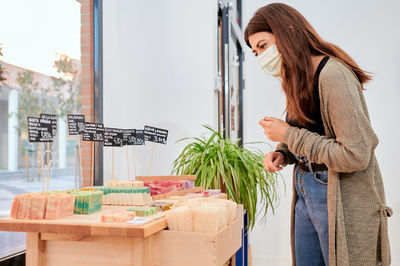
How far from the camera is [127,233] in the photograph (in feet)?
3.04

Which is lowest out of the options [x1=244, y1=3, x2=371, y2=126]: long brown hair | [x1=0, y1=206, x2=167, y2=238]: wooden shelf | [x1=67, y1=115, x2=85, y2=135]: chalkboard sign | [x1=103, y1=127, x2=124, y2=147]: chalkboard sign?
[x1=0, y1=206, x2=167, y2=238]: wooden shelf

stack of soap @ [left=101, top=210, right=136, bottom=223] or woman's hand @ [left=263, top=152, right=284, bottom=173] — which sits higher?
woman's hand @ [left=263, top=152, right=284, bottom=173]

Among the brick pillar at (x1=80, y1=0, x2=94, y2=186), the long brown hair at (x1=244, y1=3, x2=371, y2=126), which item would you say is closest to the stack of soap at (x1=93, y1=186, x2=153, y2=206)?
the long brown hair at (x1=244, y1=3, x2=371, y2=126)

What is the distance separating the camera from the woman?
42.6 inches

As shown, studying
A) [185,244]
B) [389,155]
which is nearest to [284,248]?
[389,155]

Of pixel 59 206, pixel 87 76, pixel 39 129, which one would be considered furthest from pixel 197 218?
pixel 87 76

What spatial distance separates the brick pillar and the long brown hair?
1.36 m

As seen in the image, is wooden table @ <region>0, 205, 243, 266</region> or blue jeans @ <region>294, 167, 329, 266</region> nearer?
wooden table @ <region>0, 205, 243, 266</region>

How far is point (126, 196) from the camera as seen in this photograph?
1.30 m

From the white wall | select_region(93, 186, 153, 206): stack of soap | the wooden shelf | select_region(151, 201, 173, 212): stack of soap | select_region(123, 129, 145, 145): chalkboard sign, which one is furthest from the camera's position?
the white wall

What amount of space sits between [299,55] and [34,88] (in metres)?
1.32

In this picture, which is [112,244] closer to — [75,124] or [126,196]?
[126,196]

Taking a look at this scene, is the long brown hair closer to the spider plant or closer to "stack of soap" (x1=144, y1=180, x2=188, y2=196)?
"stack of soap" (x1=144, y1=180, x2=188, y2=196)

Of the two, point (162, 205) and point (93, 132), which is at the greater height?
point (93, 132)
